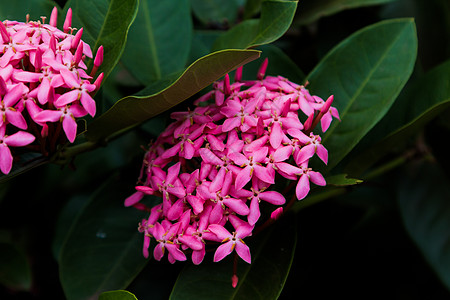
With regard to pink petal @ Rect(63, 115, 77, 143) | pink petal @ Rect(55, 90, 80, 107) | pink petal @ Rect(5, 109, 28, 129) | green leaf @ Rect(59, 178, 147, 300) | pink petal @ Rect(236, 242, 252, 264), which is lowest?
green leaf @ Rect(59, 178, 147, 300)

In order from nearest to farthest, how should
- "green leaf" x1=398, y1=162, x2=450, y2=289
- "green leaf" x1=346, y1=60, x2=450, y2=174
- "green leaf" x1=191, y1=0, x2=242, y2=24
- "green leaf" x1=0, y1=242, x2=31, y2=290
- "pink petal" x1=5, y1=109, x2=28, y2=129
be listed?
"pink petal" x1=5, y1=109, x2=28, y2=129
"green leaf" x1=346, y1=60, x2=450, y2=174
"green leaf" x1=0, y1=242, x2=31, y2=290
"green leaf" x1=398, y1=162, x2=450, y2=289
"green leaf" x1=191, y1=0, x2=242, y2=24

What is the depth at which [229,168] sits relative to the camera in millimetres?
988

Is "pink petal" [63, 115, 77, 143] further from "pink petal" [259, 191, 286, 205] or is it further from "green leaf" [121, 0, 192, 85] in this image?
"green leaf" [121, 0, 192, 85]

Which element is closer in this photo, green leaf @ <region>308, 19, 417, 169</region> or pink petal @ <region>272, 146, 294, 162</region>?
pink petal @ <region>272, 146, 294, 162</region>

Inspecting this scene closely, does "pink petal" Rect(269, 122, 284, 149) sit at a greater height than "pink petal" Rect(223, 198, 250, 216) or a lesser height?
greater

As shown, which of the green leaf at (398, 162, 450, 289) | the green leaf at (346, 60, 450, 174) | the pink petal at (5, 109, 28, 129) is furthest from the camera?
the green leaf at (398, 162, 450, 289)

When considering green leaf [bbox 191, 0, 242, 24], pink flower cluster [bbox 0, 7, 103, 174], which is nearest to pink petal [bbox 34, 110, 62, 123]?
pink flower cluster [bbox 0, 7, 103, 174]

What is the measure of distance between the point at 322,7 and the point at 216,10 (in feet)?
1.66

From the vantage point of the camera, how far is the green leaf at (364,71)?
4.09 feet

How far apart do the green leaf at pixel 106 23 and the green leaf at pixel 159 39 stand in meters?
0.25

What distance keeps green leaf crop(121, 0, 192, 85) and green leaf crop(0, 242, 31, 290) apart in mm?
619

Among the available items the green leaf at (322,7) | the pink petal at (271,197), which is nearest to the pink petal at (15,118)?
the pink petal at (271,197)

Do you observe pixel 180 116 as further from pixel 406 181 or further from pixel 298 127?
pixel 406 181

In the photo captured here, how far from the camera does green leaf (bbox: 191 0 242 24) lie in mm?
1881
